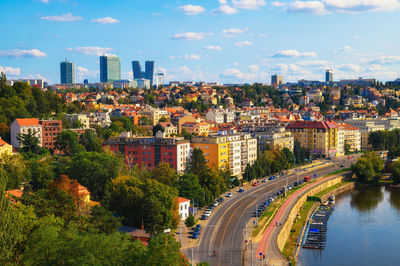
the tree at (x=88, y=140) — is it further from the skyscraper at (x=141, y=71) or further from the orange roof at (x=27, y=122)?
the skyscraper at (x=141, y=71)

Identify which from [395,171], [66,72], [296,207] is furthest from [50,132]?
[66,72]

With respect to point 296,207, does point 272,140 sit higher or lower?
higher

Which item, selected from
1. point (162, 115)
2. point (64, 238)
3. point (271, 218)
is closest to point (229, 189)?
point (271, 218)

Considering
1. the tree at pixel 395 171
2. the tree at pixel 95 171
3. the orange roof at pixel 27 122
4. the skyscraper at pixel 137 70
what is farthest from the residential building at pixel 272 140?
the skyscraper at pixel 137 70

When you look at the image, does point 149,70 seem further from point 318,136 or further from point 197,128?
point 318,136

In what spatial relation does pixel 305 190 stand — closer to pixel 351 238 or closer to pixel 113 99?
pixel 351 238

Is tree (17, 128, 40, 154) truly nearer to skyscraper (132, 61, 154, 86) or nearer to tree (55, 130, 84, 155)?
tree (55, 130, 84, 155)
